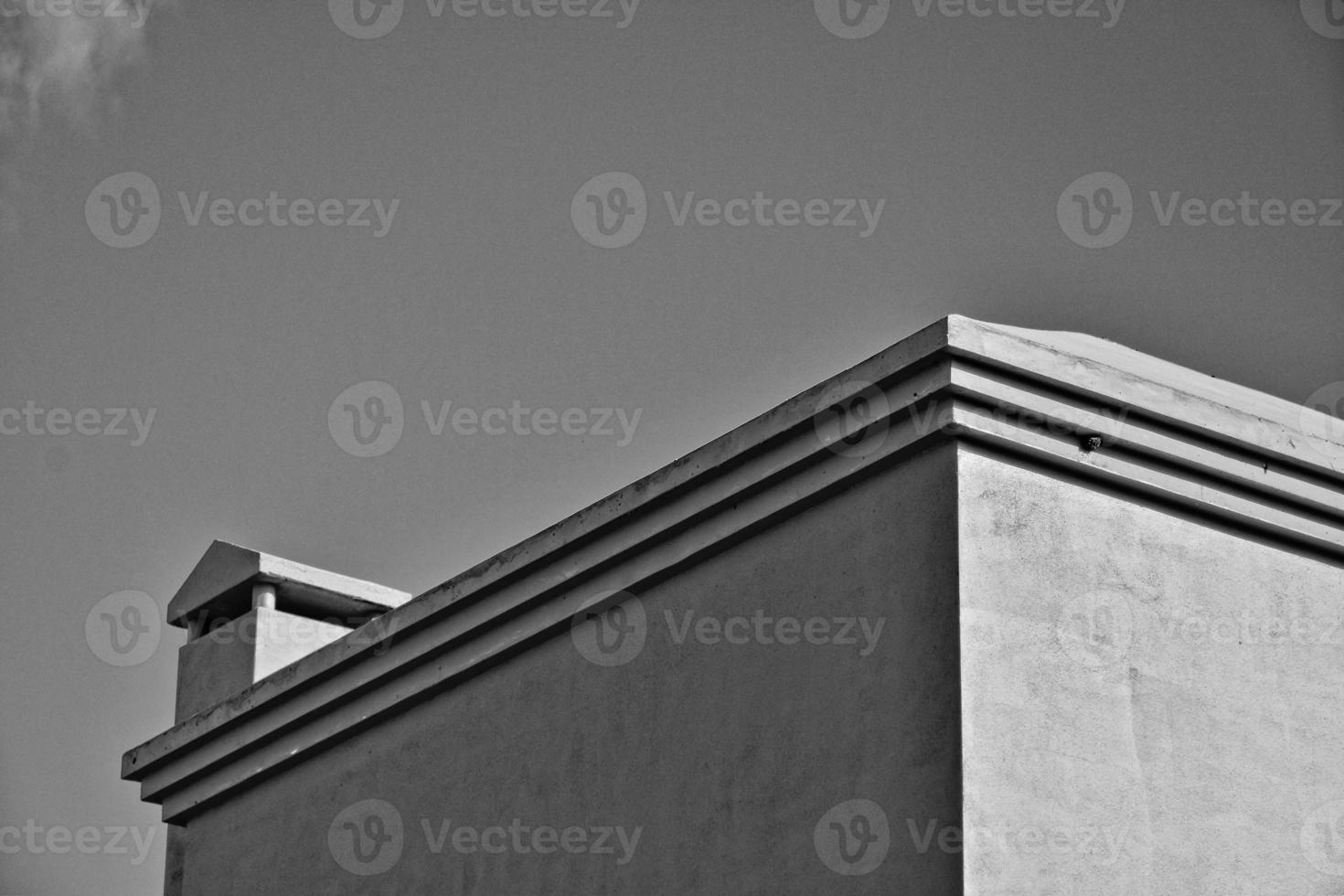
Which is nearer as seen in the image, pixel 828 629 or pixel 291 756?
pixel 828 629

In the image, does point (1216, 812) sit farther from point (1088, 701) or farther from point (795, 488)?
point (795, 488)

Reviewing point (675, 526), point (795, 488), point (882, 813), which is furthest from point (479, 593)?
point (882, 813)

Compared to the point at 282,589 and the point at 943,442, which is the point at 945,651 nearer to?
the point at 943,442

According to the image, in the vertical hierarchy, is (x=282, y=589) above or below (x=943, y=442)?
above

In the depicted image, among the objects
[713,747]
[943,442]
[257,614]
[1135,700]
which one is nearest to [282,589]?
[257,614]

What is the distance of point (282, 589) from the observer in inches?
563

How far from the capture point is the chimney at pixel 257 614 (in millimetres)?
14133

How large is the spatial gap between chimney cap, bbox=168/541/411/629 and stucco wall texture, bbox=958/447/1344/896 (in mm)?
6236

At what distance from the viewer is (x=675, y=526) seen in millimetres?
10266

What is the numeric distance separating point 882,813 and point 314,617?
6655mm

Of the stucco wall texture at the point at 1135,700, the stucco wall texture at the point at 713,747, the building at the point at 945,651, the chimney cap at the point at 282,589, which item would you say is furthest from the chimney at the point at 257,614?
the stucco wall texture at the point at 1135,700

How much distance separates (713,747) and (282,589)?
535cm

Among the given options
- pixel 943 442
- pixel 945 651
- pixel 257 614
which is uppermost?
pixel 257 614

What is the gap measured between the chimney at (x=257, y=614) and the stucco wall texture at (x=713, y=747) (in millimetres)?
2125
